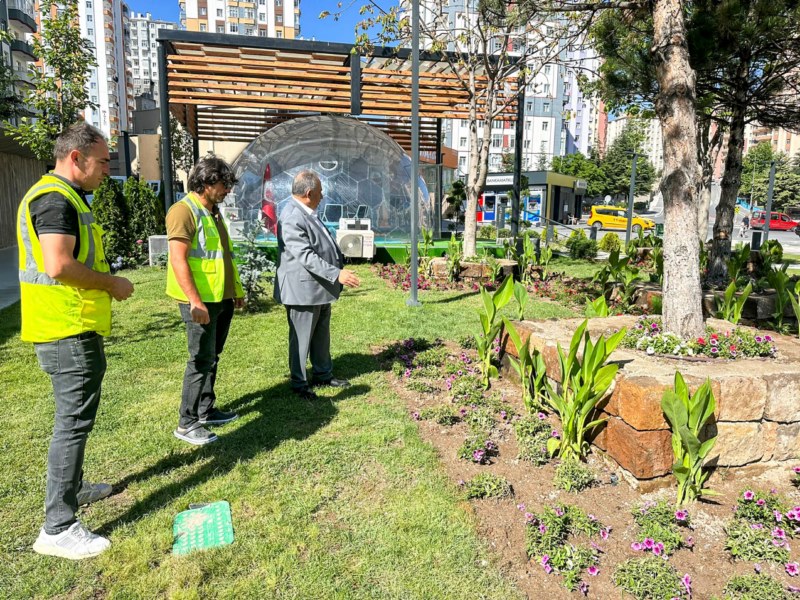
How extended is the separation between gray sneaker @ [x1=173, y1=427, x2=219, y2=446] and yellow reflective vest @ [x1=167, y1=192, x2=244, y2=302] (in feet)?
2.85

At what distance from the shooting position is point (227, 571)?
8.80ft

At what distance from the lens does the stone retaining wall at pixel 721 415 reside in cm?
325

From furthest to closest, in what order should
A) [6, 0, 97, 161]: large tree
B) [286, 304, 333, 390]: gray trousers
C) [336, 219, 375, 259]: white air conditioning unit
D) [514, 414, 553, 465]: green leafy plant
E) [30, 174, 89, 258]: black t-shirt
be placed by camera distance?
[336, 219, 375, 259]: white air conditioning unit
[6, 0, 97, 161]: large tree
[286, 304, 333, 390]: gray trousers
[514, 414, 553, 465]: green leafy plant
[30, 174, 89, 258]: black t-shirt

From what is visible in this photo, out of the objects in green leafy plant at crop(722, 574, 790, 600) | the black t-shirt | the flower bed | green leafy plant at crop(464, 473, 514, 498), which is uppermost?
the black t-shirt

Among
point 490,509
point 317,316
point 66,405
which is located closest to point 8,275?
point 317,316

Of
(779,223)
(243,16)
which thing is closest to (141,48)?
(243,16)

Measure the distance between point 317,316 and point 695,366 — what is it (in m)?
2.72

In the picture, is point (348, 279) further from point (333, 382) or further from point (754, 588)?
point (754, 588)

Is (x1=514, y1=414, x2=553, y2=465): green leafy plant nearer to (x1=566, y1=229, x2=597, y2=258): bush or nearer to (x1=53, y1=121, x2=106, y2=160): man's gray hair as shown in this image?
(x1=53, y1=121, x2=106, y2=160): man's gray hair

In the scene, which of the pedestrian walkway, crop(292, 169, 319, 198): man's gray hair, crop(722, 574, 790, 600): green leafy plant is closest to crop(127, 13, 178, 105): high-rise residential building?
the pedestrian walkway

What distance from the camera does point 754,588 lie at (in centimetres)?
249

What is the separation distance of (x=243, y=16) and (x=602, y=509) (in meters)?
103

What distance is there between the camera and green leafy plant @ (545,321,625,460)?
11.2ft

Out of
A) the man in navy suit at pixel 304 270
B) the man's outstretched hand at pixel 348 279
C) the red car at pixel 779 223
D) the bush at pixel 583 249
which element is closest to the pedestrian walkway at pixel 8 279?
the man in navy suit at pixel 304 270
